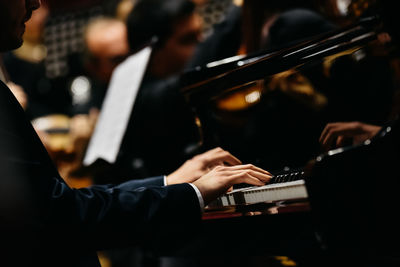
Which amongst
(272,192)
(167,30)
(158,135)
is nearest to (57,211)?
(272,192)

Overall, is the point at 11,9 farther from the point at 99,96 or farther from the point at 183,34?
the point at 99,96

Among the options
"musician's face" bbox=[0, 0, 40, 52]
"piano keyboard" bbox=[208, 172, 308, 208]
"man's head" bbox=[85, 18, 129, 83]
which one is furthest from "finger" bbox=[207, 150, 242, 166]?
"man's head" bbox=[85, 18, 129, 83]

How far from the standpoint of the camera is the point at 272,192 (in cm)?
131

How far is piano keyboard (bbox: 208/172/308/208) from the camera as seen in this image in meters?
1.23

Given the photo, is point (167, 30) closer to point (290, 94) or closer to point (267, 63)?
point (290, 94)

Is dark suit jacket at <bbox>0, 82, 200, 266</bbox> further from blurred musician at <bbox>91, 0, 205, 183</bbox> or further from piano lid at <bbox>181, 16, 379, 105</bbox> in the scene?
blurred musician at <bbox>91, 0, 205, 183</bbox>

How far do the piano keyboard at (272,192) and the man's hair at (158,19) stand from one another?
63.7 inches

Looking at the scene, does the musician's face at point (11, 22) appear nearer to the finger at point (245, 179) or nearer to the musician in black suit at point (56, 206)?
the musician in black suit at point (56, 206)

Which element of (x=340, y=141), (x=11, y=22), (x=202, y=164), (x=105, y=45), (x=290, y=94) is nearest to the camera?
(x=11, y=22)

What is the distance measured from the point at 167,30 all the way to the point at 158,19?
0.08 meters

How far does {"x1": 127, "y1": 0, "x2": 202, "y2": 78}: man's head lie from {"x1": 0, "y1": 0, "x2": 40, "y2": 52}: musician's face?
1555 mm

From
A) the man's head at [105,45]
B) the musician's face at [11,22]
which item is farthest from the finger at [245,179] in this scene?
the man's head at [105,45]

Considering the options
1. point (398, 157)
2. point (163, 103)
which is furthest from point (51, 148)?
point (398, 157)

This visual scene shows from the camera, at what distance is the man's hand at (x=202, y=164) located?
1728mm
